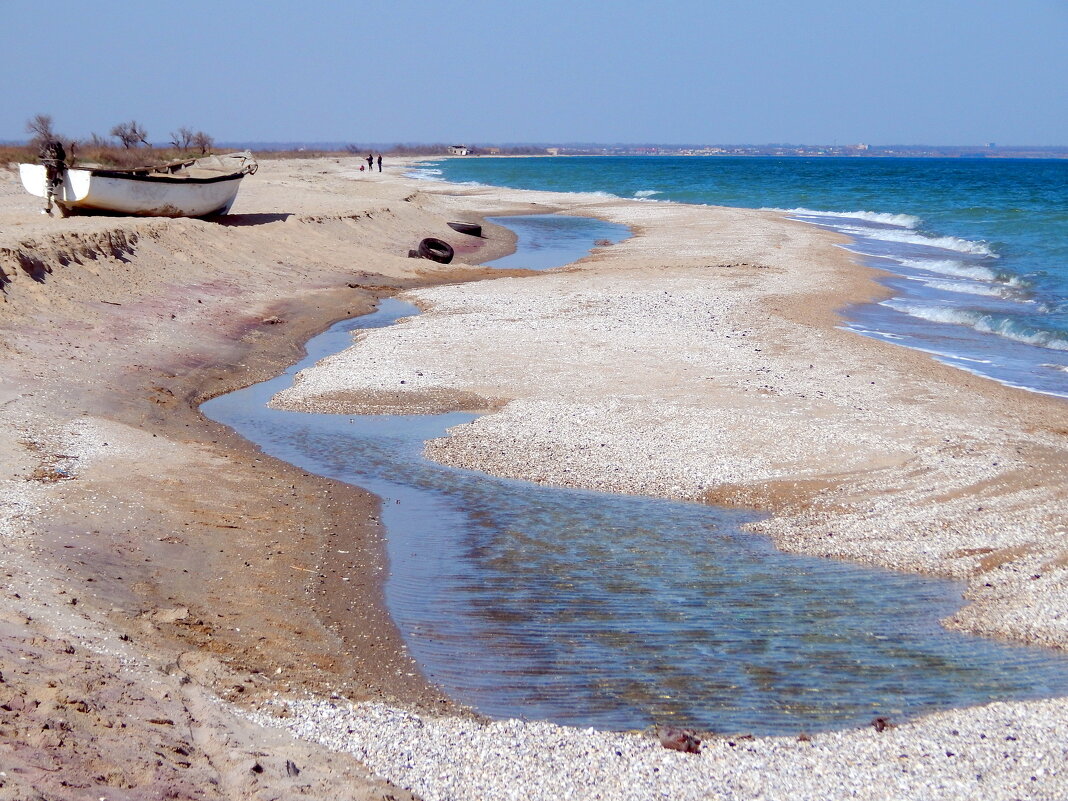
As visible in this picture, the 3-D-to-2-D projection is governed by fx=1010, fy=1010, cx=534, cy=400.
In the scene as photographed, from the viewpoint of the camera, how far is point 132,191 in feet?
87.1

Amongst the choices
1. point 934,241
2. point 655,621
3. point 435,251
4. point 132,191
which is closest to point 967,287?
point 435,251

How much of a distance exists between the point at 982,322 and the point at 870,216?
38.2 metres

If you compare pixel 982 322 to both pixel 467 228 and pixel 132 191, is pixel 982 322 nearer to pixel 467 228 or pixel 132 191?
pixel 132 191

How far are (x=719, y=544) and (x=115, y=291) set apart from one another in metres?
13.9

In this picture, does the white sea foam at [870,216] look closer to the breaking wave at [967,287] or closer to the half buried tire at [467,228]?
the breaking wave at [967,287]

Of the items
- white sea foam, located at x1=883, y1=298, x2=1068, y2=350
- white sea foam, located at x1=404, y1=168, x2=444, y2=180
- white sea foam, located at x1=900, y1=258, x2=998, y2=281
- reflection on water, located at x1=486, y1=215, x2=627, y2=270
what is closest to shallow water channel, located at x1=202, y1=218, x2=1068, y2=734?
white sea foam, located at x1=883, y1=298, x2=1068, y2=350

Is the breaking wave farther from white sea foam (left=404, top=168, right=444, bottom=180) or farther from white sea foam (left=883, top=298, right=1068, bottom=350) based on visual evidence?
white sea foam (left=404, top=168, right=444, bottom=180)

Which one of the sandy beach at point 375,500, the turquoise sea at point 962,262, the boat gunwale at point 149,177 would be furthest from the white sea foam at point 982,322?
the boat gunwale at point 149,177

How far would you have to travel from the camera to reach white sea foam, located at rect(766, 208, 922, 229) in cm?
5350

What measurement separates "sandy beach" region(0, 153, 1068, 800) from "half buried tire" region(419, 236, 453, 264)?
5.52m

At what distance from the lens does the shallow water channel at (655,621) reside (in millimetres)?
6805

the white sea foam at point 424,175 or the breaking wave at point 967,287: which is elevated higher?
the white sea foam at point 424,175

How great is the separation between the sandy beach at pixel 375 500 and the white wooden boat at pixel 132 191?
253 cm

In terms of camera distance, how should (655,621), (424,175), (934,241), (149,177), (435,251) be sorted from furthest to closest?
(424,175) → (934,241) → (435,251) → (149,177) → (655,621)
